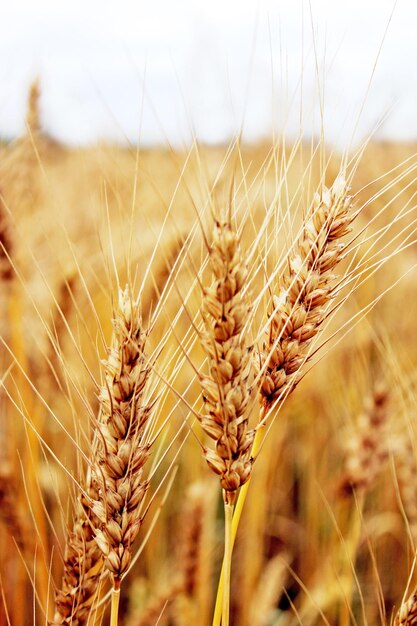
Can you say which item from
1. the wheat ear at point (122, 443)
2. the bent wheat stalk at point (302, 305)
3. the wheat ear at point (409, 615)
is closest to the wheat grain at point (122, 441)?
the wheat ear at point (122, 443)

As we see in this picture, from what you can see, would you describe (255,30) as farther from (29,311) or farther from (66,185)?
(66,185)

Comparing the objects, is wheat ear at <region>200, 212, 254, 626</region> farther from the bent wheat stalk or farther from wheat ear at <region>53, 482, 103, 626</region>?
wheat ear at <region>53, 482, 103, 626</region>

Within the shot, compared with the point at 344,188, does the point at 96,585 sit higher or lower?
lower

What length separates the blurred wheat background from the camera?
0.72 m

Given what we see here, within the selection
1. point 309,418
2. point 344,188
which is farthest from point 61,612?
point 309,418

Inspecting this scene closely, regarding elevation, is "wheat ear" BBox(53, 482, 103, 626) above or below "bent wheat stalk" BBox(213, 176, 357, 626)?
below

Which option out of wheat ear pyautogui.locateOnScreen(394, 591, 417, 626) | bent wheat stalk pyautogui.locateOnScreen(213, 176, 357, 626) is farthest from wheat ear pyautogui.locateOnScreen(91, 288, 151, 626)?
wheat ear pyautogui.locateOnScreen(394, 591, 417, 626)

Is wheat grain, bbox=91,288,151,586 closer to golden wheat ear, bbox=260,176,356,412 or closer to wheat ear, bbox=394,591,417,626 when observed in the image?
golden wheat ear, bbox=260,176,356,412

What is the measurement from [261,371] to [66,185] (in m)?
4.85

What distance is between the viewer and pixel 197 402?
71.7 inches

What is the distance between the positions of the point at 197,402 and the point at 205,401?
1151 mm

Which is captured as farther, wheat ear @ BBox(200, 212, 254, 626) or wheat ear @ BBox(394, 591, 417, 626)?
wheat ear @ BBox(394, 591, 417, 626)

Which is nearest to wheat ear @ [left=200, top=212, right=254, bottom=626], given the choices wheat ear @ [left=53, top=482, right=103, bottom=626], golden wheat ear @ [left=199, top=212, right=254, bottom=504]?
golden wheat ear @ [left=199, top=212, right=254, bottom=504]

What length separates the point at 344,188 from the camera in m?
0.75
